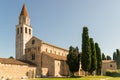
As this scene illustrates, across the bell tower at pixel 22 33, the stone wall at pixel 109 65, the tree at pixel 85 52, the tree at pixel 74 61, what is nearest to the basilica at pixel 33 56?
the bell tower at pixel 22 33

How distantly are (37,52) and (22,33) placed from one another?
25.1 feet

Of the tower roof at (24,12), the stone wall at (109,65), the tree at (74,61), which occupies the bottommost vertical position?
the stone wall at (109,65)

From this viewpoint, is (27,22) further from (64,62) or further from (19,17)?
(64,62)

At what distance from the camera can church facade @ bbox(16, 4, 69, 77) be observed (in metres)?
49.9

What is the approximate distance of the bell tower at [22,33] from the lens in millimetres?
54094

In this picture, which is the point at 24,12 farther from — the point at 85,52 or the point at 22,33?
the point at 85,52

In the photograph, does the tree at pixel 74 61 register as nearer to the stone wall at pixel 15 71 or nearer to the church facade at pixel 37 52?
the church facade at pixel 37 52

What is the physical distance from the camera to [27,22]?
55969mm

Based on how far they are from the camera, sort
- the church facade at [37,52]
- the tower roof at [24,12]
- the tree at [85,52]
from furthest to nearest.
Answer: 1. the tower roof at [24,12]
2. the church facade at [37,52]
3. the tree at [85,52]

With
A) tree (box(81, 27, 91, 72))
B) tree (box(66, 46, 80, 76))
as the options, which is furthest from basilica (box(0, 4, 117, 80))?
tree (box(81, 27, 91, 72))

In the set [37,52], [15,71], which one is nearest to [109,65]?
[37,52]

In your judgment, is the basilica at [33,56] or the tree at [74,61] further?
the tree at [74,61]

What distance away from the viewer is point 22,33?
179 ft

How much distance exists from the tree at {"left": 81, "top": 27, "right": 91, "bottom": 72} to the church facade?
7.99 m
